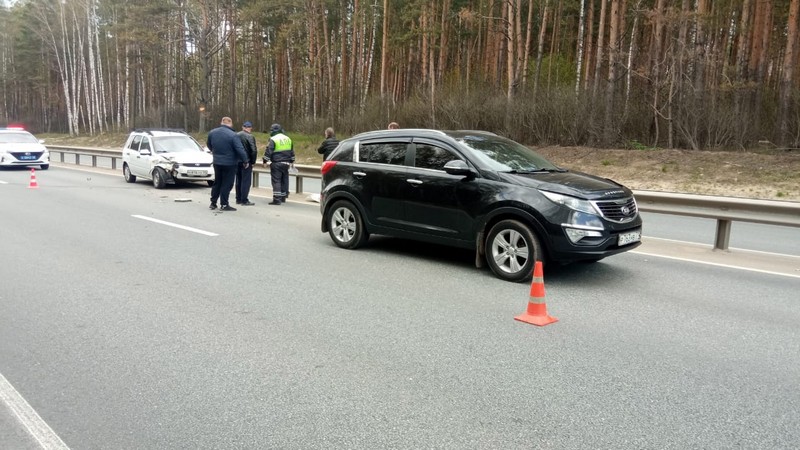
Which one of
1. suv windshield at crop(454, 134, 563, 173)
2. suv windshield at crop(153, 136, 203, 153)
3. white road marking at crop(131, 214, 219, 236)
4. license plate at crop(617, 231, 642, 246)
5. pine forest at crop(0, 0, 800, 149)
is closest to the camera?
license plate at crop(617, 231, 642, 246)

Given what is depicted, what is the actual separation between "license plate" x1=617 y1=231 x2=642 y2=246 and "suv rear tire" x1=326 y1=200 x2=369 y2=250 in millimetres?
3556

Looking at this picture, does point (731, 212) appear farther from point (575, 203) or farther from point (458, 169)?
point (458, 169)

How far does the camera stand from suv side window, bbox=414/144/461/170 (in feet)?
25.8

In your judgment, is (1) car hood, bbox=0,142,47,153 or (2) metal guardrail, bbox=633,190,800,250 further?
(1) car hood, bbox=0,142,47,153

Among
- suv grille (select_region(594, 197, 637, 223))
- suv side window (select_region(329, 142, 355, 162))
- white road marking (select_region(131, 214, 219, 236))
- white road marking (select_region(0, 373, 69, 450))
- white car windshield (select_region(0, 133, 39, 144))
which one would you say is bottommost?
white road marking (select_region(0, 373, 69, 450))

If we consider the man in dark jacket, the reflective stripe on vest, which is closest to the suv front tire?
the reflective stripe on vest

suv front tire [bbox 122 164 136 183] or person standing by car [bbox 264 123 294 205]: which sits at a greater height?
person standing by car [bbox 264 123 294 205]

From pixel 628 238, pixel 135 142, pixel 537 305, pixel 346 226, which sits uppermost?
pixel 135 142

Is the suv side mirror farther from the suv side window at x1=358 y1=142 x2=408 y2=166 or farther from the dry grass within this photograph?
the dry grass

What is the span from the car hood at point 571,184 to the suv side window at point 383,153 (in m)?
1.67

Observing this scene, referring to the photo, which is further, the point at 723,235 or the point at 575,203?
the point at 723,235

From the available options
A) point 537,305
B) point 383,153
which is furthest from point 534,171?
point 537,305

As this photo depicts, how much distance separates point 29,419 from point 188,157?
48.3ft

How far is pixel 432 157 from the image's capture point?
8.05 meters
